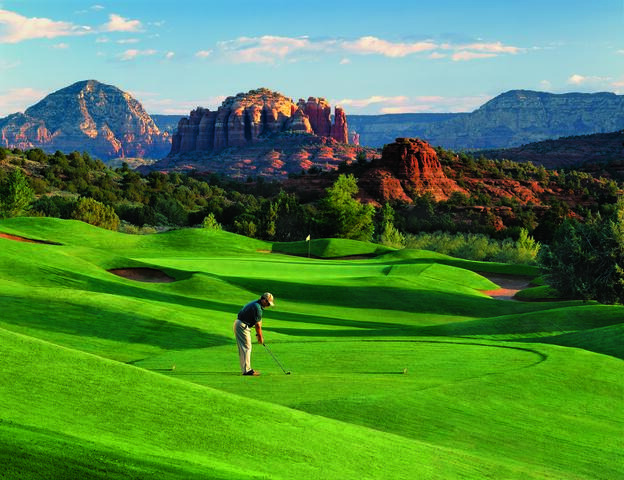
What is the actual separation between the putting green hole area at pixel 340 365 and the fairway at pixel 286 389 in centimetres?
6

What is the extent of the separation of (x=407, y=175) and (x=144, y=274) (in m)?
85.0

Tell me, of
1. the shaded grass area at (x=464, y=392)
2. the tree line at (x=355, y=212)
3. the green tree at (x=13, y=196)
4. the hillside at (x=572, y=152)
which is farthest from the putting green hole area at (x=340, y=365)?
the hillside at (x=572, y=152)

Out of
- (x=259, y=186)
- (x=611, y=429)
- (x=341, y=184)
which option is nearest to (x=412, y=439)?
(x=611, y=429)

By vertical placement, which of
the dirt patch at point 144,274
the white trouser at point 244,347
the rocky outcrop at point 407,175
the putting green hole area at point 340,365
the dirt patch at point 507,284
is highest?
the rocky outcrop at point 407,175

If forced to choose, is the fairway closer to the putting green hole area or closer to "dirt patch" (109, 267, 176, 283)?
the putting green hole area

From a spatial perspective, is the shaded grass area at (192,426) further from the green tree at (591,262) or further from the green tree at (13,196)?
the green tree at (13,196)

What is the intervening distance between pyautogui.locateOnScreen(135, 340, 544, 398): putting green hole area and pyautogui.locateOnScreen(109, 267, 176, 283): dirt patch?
48.2ft

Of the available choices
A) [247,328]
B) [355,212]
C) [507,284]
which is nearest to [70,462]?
[247,328]

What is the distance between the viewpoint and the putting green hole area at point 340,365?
11867mm

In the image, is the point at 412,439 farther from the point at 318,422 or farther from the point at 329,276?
the point at 329,276

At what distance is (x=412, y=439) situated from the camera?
9367mm

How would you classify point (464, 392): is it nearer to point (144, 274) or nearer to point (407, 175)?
point (144, 274)

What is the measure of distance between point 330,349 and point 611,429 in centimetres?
648

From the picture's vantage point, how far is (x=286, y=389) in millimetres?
11508
